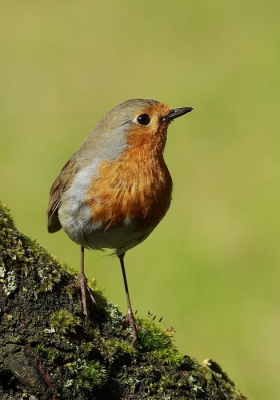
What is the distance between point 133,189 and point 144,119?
569 mm

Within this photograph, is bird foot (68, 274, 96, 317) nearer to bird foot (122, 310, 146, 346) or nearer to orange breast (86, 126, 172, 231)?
bird foot (122, 310, 146, 346)

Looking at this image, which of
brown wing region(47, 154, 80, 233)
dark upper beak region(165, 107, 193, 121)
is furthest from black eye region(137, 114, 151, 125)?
brown wing region(47, 154, 80, 233)

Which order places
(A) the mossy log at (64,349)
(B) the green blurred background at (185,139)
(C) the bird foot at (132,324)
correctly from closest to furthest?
(A) the mossy log at (64,349), (C) the bird foot at (132,324), (B) the green blurred background at (185,139)

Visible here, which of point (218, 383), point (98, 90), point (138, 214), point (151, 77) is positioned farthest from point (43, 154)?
point (218, 383)

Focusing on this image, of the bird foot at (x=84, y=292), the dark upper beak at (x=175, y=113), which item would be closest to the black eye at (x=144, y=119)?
the dark upper beak at (x=175, y=113)

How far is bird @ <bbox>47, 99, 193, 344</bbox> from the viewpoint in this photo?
3.81 metres

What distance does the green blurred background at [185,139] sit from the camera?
23.9ft

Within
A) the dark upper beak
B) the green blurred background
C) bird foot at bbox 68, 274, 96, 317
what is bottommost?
bird foot at bbox 68, 274, 96, 317

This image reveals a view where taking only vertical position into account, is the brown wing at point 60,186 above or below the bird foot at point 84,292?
above

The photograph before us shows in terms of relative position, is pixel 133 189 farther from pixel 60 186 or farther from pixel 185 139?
pixel 185 139

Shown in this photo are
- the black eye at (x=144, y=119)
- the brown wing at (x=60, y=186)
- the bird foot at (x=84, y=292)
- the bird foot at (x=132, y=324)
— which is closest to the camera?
the bird foot at (x=84, y=292)

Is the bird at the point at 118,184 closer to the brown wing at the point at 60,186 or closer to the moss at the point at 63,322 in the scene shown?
the brown wing at the point at 60,186

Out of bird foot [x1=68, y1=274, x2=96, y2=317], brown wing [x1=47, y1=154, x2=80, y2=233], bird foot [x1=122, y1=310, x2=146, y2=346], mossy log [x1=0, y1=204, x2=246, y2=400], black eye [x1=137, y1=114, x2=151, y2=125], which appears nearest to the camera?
mossy log [x1=0, y1=204, x2=246, y2=400]

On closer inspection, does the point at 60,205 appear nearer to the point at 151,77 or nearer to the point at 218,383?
the point at 218,383
